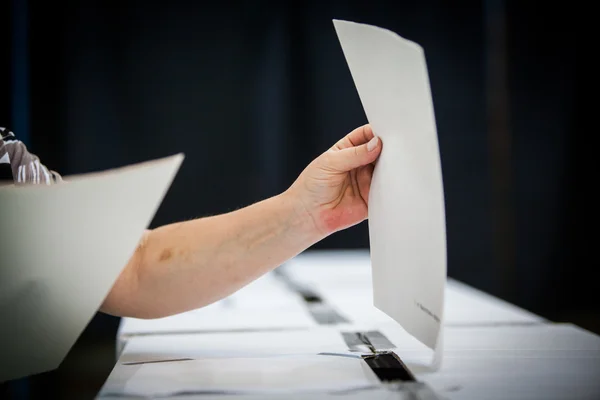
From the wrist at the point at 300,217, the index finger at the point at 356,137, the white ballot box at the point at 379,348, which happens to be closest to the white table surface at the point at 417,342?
the white ballot box at the point at 379,348

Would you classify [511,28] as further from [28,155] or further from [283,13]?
[28,155]

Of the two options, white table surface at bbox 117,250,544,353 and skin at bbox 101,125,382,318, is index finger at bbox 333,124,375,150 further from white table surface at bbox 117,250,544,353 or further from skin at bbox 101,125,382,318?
white table surface at bbox 117,250,544,353

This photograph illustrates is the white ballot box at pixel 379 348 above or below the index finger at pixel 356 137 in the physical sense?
below

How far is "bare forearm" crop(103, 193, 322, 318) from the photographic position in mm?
794

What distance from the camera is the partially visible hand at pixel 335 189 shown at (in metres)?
0.77

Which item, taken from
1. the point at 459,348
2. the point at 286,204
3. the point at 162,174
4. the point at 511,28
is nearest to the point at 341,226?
the point at 286,204

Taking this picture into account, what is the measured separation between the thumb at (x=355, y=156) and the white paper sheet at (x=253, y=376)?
22 cm

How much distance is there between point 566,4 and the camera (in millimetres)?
2859

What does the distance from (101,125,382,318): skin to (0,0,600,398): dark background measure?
1.99 m

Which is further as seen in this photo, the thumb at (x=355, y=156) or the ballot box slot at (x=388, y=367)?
the thumb at (x=355, y=156)

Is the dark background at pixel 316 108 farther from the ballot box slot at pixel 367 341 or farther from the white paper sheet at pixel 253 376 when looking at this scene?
the white paper sheet at pixel 253 376

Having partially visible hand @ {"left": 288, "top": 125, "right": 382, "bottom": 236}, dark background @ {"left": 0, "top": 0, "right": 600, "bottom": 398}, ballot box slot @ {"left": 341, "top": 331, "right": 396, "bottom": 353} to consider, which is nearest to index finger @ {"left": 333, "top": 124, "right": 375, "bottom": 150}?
partially visible hand @ {"left": 288, "top": 125, "right": 382, "bottom": 236}

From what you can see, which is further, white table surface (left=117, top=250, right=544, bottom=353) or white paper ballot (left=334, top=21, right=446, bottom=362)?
white table surface (left=117, top=250, right=544, bottom=353)

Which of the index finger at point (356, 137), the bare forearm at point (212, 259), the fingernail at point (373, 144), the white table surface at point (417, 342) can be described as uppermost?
the fingernail at point (373, 144)
